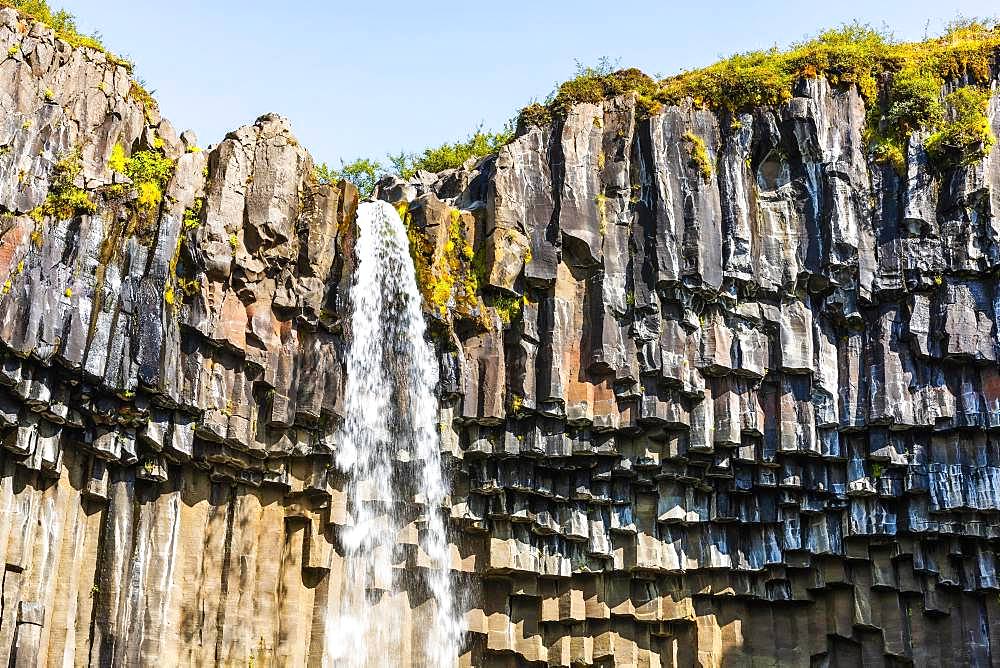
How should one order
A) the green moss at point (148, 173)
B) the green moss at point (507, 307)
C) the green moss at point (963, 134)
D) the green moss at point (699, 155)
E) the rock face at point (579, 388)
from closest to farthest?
the rock face at point (579, 388) < the green moss at point (148, 173) < the green moss at point (507, 307) < the green moss at point (963, 134) < the green moss at point (699, 155)

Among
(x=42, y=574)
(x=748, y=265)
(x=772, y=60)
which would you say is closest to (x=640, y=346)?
(x=748, y=265)

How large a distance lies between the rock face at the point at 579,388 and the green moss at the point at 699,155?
0.33 feet

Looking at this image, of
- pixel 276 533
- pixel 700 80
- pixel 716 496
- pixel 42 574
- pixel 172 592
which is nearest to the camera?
pixel 42 574

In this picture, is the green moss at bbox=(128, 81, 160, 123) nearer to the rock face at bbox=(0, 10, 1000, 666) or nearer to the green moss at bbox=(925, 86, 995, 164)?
the rock face at bbox=(0, 10, 1000, 666)

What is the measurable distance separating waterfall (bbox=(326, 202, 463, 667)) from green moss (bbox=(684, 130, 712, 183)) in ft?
18.3

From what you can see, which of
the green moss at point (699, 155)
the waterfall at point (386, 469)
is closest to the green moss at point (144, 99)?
the waterfall at point (386, 469)

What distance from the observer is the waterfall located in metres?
19.1

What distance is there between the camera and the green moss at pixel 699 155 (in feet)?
69.0

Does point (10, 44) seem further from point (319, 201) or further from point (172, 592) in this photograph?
point (172, 592)

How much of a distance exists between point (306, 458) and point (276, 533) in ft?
4.24

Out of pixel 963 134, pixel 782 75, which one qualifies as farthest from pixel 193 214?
pixel 963 134

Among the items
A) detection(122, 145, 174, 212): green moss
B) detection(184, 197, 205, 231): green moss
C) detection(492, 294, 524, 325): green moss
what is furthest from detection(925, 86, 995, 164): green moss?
detection(122, 145, 174, 212): green moss

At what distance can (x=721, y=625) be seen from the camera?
20453 millimetres

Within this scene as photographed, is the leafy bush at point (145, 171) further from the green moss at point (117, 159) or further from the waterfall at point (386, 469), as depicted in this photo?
the waterfall at point (386, 469)
